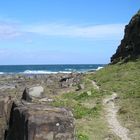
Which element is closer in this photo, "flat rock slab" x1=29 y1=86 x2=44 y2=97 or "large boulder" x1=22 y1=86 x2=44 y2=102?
"large boulder" x1=22 y1=86 x2=44 y2=102

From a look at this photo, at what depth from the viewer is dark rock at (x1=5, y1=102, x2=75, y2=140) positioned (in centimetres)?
1396

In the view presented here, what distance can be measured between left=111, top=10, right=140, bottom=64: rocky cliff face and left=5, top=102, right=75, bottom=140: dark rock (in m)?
52.9

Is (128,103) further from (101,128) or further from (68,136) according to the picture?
(68,136)

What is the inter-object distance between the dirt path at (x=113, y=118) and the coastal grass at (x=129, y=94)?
0.33 meters

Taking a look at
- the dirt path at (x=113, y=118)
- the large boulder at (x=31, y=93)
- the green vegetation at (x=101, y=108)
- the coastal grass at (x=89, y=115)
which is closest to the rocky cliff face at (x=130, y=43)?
the green vegetation at (x=101, y=108)

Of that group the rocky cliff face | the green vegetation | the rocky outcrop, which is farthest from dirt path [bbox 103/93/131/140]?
the rocky cliff face

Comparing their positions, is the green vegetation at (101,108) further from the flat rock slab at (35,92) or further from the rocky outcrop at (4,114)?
the rocky outcrop at (4,114)

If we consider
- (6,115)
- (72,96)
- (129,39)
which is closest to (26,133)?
(6,115)

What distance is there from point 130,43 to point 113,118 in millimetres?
47532

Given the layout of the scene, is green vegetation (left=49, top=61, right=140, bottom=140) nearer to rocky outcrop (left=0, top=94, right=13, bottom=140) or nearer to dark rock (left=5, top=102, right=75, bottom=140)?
rocky outcrop (left=0, top=94, right=13, bottom=140)

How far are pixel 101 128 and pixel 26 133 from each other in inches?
459

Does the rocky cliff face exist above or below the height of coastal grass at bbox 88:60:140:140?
above

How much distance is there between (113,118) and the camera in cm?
2850

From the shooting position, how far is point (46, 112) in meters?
14.4
